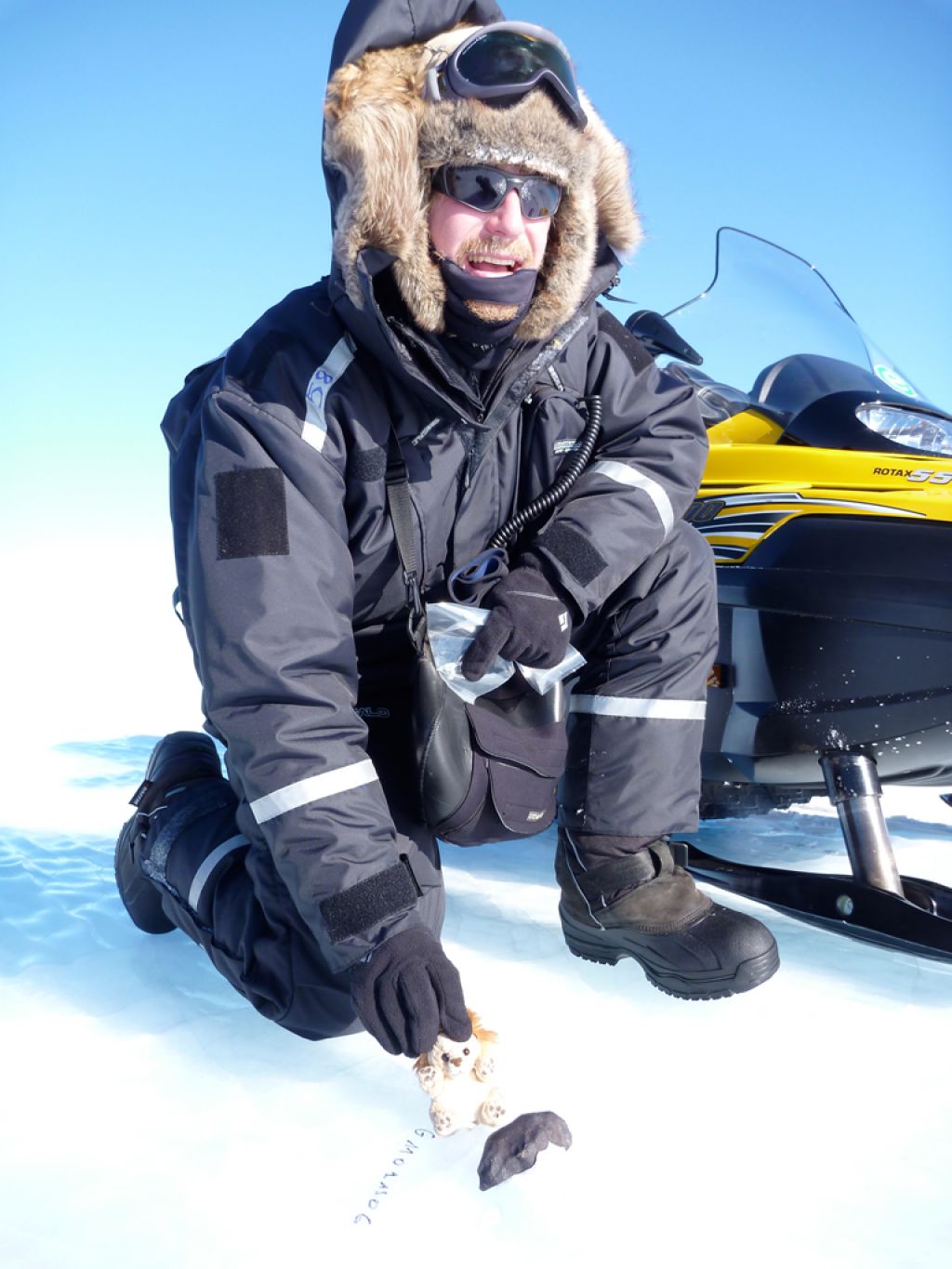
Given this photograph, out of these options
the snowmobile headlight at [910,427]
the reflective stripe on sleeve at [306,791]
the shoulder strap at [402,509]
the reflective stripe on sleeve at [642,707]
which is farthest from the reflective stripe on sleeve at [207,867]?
the snowmobile headlight at [910,427]

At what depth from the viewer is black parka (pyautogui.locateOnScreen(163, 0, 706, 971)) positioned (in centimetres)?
133

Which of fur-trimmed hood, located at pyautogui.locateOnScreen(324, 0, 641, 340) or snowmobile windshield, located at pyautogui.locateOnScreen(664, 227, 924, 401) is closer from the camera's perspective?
fur-trimmed hood, located at pyautogui.locateOnScreen(324, 0, 641, 340)

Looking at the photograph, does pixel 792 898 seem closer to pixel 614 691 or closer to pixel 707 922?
pixel 707 922

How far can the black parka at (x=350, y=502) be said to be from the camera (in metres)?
1.33

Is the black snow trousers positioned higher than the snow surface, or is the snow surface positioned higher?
the black snow trousers

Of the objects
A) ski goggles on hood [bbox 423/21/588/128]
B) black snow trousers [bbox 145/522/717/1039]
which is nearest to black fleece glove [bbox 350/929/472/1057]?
black snow trousers [bbox 145/522/717/1039]

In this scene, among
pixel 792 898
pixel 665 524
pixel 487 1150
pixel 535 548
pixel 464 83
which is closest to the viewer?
pixel 487 1150

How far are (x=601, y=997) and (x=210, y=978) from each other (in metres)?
0.72

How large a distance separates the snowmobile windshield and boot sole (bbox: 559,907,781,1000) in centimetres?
143

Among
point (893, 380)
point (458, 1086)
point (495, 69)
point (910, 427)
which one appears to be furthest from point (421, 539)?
point (893, 380)

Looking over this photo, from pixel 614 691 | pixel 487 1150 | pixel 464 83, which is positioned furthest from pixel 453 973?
pixel 464 83

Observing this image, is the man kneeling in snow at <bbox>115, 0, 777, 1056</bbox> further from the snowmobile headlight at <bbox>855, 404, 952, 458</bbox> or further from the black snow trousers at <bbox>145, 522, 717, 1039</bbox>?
the snowmobile headlight at <bbox>855, 404, 952, 458</bbox>

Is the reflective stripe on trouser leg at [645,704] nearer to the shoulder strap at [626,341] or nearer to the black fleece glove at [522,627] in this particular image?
the black fleece glove at [522,627]

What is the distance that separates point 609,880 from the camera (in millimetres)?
1639
